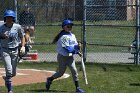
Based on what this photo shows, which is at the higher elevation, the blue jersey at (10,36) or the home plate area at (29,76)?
the blue jersey at (10,36)

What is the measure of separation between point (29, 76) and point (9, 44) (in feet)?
11.7

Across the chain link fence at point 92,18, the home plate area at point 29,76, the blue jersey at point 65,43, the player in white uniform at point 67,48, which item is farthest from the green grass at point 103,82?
the chain link fence at point 92,18

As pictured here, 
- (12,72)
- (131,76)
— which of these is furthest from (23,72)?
(12,72)

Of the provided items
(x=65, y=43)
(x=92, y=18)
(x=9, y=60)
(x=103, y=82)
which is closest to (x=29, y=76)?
(x=103, y=82)

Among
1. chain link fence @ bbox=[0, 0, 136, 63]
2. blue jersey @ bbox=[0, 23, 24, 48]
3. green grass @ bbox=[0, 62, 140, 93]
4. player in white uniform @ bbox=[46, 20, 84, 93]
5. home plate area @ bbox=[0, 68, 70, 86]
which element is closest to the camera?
blue jersey @ bbox=[0, 23, 24, 48]

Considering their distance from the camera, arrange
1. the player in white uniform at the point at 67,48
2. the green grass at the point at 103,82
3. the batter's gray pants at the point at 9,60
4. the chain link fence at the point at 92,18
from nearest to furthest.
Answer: the batter's gray pants at the point at 9,60 → the player in white uniform at the point at 67,48 → the green grass at the point at 103,82 → the chain link fence at the point at 92,18

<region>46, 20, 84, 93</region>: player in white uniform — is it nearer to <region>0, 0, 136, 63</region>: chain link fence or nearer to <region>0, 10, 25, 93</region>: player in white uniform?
<region>0, 10, 25, 93</region>: player in white uniform

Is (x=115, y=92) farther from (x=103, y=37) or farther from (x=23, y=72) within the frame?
(x=103, y=37)

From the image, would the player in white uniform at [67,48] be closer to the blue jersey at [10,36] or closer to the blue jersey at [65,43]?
the blue jersey at [65,43]

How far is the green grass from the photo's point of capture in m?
10.5

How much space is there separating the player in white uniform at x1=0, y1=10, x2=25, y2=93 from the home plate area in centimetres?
188

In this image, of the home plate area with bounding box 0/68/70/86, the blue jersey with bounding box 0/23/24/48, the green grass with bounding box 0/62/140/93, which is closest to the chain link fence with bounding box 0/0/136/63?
the green grass with bounding box 0/62/140/93

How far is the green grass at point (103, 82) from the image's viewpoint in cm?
1048

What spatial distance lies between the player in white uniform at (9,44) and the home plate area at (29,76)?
6.16 ft
